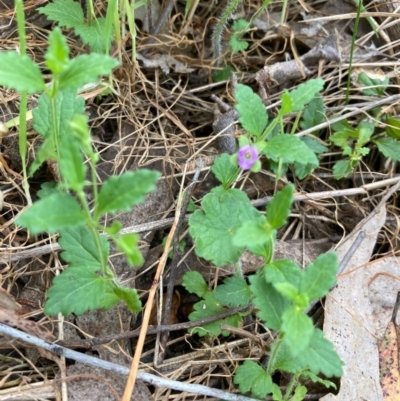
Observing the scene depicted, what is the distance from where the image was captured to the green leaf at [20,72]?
4.49 ft

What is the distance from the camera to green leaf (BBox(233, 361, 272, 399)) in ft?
5.49

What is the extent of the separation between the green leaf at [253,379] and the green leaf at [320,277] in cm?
38

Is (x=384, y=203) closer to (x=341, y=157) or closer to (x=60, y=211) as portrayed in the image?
(x=341, y=157)

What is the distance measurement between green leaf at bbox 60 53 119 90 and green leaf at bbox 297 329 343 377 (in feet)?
3.06

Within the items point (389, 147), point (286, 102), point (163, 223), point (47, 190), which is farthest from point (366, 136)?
point (47, 190)

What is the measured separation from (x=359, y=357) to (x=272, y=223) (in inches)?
28.6

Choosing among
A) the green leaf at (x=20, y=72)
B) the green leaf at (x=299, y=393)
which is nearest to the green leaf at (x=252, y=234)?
the green leaf at (x=299, y=393)

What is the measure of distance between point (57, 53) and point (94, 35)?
931 mm

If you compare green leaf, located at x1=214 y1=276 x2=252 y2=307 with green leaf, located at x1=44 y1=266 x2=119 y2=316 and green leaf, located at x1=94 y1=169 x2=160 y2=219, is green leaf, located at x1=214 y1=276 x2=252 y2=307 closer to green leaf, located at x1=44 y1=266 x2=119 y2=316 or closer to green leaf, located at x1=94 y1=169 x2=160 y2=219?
green leaf, located at x1=44 y1=266 x2=119 y2=316

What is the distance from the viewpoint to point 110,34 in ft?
7.24

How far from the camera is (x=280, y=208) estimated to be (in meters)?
1.50

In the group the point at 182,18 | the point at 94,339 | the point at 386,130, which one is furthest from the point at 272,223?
the point at 182,18

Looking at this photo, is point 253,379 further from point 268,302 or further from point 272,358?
point 268,302

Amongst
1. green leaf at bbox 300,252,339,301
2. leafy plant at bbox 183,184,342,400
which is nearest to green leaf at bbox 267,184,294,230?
leafy plant at bbox 183,184,342,400
